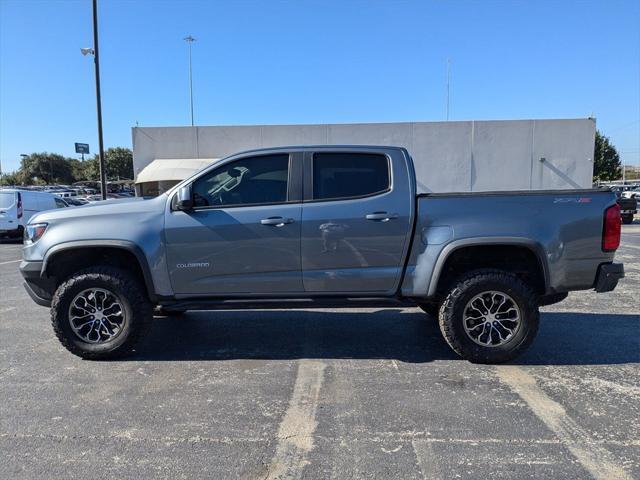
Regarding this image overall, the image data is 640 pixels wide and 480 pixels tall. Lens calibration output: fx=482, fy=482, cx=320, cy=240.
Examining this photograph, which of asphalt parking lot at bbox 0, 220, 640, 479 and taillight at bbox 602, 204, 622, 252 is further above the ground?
taillight at bbox 602, 204, 622, 252

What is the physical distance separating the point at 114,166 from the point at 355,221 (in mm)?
86255

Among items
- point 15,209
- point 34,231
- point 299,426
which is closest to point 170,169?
point 15,209

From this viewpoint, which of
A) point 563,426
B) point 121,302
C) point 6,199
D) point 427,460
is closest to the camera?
point 427,460

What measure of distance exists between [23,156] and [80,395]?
318 feet

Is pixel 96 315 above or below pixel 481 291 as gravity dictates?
below

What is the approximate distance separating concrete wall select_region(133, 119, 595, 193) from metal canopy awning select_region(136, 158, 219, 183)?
95cm

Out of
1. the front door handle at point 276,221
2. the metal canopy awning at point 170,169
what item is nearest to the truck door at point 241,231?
the front door handle at point 276,221

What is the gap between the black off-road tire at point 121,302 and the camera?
14.8 ft

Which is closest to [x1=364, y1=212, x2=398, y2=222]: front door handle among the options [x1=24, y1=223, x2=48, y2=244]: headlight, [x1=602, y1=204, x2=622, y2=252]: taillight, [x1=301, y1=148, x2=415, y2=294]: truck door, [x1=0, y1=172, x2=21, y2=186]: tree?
[x1=301, y1=148, x2=415, y2=294]: truck door

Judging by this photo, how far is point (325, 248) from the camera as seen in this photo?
444 cm

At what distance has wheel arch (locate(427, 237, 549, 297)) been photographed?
429cm

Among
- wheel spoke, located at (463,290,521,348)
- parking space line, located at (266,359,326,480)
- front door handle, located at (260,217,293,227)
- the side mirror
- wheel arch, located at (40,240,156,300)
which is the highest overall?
the side mirror

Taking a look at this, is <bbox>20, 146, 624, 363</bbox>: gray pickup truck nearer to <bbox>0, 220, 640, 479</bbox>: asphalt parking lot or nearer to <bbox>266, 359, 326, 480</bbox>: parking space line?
<bbox>0, 220, 640, 479</bbox>: asphalt parking lot

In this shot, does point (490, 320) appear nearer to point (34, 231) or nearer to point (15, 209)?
point (34, 231)
